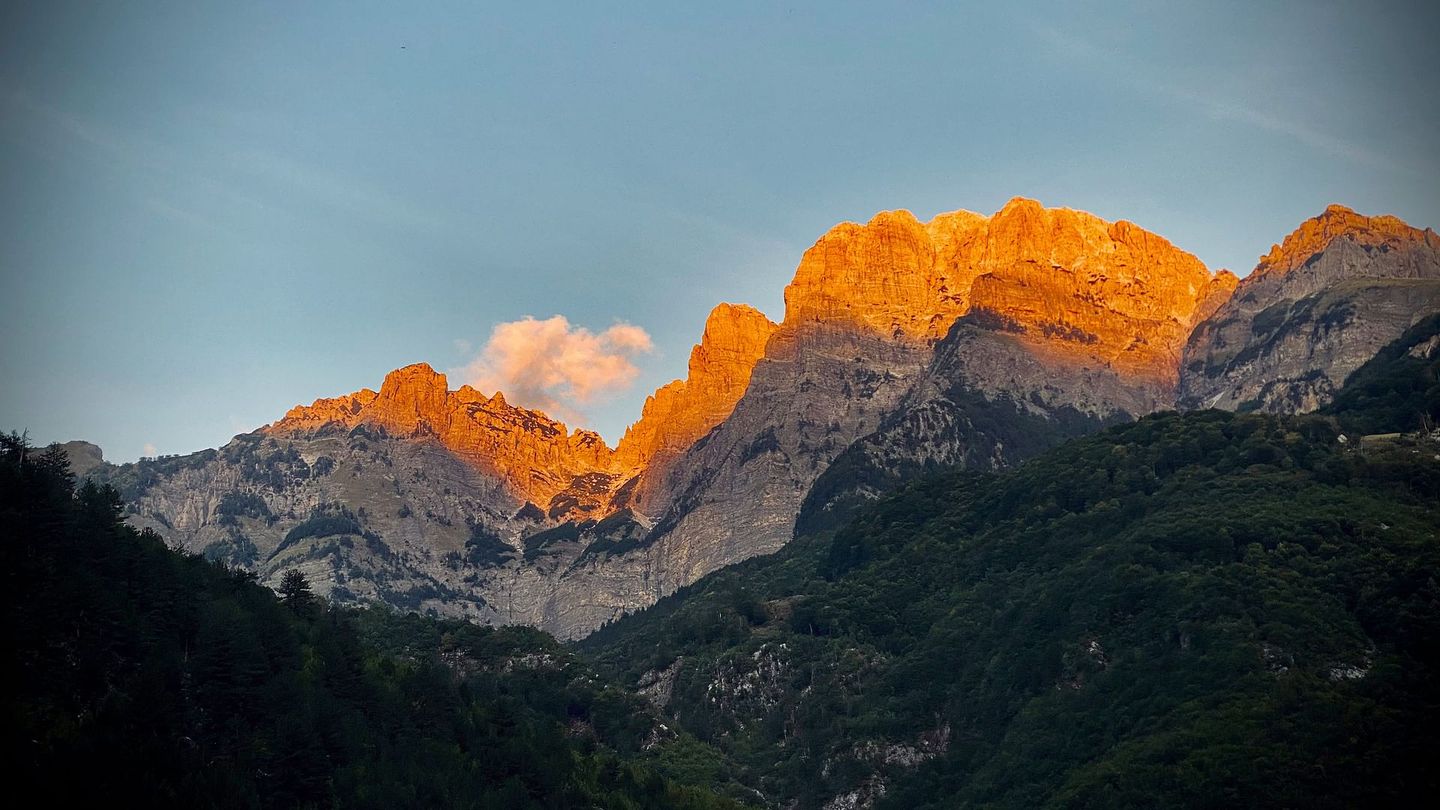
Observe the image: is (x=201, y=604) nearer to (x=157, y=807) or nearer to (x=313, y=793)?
(x=313, y=793)

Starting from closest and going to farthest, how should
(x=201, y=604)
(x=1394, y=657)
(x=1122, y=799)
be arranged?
(x=201, y=604) → (x=1122, y=799) → (x=1394, y=657)

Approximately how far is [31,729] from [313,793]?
2796cm

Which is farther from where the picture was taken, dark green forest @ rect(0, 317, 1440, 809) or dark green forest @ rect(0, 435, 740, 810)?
dark green forest @ rect(0, 317, 1440, 809)

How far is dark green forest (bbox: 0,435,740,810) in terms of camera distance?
11394cm

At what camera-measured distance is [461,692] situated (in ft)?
576

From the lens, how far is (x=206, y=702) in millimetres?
132000

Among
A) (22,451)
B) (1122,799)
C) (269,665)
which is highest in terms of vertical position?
(22,451)

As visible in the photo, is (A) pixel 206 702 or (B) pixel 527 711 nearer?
(A) pixel 206 702

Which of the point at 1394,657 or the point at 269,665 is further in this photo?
the point at 1394,657

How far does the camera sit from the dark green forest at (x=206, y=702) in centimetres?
11394

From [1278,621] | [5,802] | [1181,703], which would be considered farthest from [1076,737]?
[5,802]

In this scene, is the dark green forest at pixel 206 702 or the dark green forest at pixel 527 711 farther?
the dark green forest at pixel 527 711

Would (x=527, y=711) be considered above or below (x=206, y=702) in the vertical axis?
below

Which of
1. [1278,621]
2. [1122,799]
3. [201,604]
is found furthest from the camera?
[1278,621]
